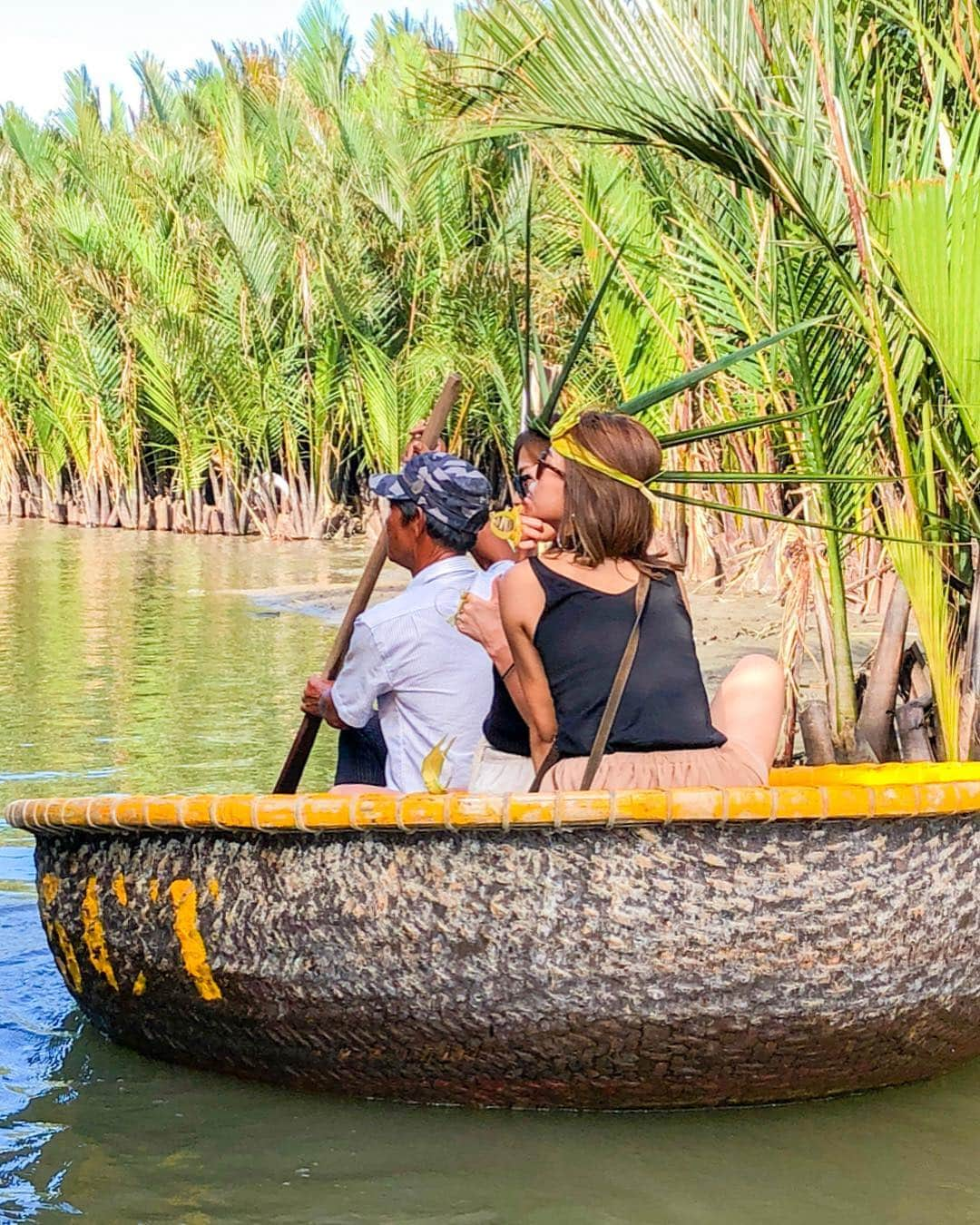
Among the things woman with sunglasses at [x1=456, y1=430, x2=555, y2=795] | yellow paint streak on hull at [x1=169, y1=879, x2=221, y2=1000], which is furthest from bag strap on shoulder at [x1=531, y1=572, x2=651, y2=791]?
yellow paint streak on hull at [x1=169, y1=879, x2=221, y2=1000]

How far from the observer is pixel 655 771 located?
3637 mm

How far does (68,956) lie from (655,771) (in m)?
1.41

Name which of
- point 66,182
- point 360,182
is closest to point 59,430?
point 66,182

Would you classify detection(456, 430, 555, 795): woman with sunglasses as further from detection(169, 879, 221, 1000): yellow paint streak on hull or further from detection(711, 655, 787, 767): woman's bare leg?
detection(169, 879, 221, 1000): yellow paint streak on hull

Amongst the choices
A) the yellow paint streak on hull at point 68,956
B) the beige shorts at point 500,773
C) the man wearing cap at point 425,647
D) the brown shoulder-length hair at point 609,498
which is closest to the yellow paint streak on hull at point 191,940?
the yellow paint streak on hull at point 68,956

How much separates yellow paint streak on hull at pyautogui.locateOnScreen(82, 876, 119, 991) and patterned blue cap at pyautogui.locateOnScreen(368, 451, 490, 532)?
3.44 ft

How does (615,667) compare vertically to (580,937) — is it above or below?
above

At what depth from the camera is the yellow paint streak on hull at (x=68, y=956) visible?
415 centimetres

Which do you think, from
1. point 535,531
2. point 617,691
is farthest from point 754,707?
point 535,531

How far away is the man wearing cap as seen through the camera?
4.00 meters

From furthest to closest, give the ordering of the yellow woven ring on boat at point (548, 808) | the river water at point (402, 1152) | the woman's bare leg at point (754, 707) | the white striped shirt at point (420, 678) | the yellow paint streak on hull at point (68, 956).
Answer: the yellow paint streak on hull at point (68, 956)
the white striped shirt at point (420, 678)
the woman's bare leg at point (754, 707)
the yellow woven ring on boat at point (548, 808)
the river water at point (402, 1152)

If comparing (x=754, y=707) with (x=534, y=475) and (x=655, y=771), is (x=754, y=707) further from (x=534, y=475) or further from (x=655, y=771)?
(x=534, y=475)

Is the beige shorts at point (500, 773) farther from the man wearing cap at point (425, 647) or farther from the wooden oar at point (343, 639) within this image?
the wooden oar at point (343, 639)

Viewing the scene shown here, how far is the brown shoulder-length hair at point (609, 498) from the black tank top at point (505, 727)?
394mm
